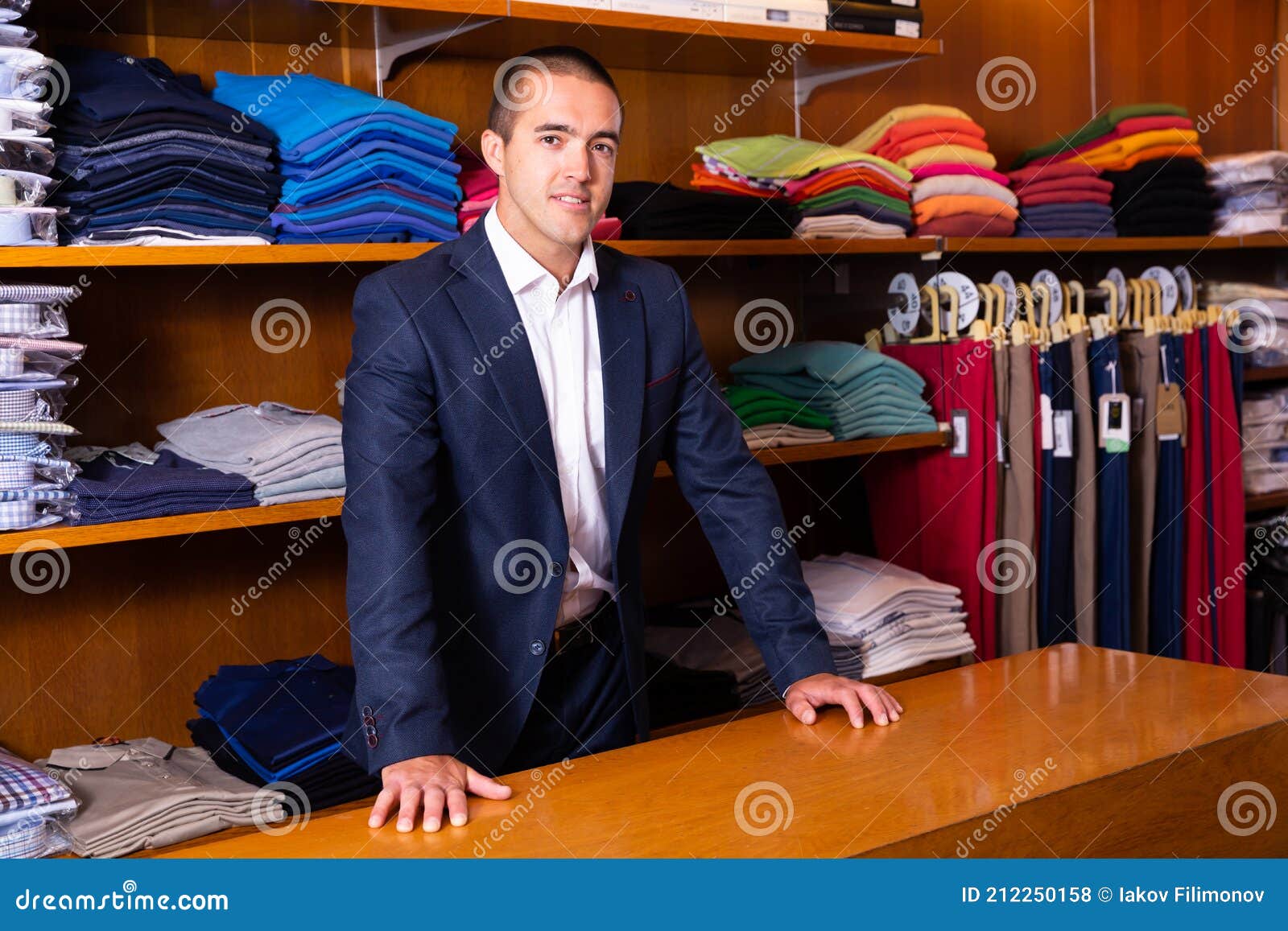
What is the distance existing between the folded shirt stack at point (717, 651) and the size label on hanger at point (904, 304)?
0.81 metres

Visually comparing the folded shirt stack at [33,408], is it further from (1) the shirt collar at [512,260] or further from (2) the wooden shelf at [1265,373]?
(2) the wooden shelf at [1265,373]

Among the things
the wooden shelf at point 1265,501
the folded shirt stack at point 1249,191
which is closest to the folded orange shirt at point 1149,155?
the folded shirt stack at point 1249,191

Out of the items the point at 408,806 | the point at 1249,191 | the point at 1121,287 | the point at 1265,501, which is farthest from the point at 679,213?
the point at 1265,501

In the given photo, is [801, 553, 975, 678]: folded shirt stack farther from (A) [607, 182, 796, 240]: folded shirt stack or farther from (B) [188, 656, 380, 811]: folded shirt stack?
(B) [188, 656, 380, 811]: folded shirt stack

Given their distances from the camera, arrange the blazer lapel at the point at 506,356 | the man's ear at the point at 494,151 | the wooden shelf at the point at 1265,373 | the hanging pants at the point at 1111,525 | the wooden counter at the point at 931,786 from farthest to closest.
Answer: the wooden shelf at the point at 1265,373 < the hanging pants at the point at 1111,525 < the man's ear at the point at 494,151 < the blazer lapel at the point at 506,356 < the wooden counter at the point at 931,786

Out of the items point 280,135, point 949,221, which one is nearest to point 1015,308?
point 949,221

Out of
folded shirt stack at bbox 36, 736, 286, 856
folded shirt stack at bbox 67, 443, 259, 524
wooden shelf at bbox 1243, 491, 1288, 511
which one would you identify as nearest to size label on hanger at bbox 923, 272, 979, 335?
→ wooden shelf at bbox 1243, 491, 1288, 511

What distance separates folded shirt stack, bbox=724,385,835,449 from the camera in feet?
8.79

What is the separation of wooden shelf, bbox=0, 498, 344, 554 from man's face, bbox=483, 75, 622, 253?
62 cm

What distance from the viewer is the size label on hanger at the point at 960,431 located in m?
2.85

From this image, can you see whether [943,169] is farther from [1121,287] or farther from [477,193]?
[477,193]

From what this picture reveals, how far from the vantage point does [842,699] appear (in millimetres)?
1660

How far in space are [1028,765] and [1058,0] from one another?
296 centimetres
